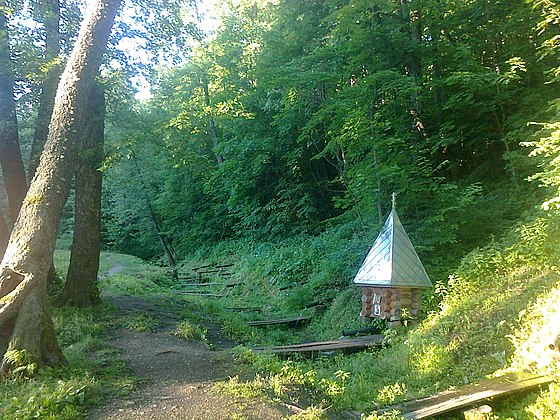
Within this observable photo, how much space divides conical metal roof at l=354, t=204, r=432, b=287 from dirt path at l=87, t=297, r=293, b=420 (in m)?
3.28

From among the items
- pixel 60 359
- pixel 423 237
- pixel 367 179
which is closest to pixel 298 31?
pixel 367 179

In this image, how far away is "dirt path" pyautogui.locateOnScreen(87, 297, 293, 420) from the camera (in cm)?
422

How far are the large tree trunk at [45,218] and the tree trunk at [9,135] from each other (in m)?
3.54

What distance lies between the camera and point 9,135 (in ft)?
31.7

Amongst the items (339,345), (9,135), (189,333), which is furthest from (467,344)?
(9,135)

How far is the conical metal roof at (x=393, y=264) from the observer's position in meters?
7.93

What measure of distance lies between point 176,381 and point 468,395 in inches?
135

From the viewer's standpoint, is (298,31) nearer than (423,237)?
No

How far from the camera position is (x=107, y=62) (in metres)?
9.61

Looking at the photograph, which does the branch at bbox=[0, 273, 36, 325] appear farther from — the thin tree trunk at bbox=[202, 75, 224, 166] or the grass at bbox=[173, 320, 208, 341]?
the thin tree trunk at bbox=[202, 75, 224, 166]

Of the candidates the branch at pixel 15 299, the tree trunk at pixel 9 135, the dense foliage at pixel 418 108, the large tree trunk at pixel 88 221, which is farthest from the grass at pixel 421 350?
the tree trunk at pixel 9 135

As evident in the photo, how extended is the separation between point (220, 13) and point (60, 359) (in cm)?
2307

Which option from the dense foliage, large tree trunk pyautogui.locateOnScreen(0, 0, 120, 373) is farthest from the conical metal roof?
large tree trunk pyautogui.locateOnScreen(0, 0, 120, 373)

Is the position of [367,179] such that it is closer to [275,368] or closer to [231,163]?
[275,368]
